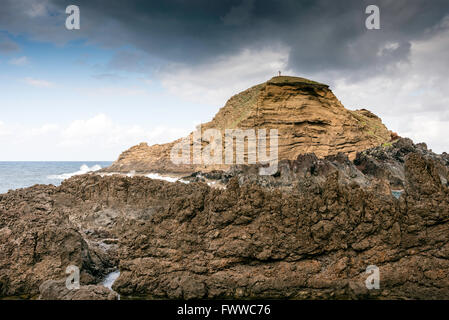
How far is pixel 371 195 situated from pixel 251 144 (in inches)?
1402

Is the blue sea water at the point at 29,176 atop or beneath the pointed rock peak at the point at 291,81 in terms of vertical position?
beneath

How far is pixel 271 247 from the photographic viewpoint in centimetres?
777

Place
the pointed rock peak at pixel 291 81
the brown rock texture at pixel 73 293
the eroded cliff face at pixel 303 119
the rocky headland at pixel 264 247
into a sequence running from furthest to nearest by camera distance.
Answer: the eroded cliff face at pixel 303 119 < the pointed rock peak at pixel 291 81 < the rocky headland at pixel 264 247 < the brown rock texture at pixel 73 293

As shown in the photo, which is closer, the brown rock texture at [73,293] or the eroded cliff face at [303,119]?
the brown rock texture at [73,293]

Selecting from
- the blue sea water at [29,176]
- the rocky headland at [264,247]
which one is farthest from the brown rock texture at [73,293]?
the blue sea water at [29,176]

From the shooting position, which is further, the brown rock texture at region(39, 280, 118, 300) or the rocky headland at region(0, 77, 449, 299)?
the rocky headland at region(0, 77, 449, 299)

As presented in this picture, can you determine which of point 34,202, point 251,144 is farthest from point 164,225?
point 251,144

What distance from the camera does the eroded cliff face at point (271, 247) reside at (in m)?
7.42

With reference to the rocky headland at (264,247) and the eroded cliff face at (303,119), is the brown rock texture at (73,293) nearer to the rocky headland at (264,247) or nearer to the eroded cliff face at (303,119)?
the rocky headland at (264,247)

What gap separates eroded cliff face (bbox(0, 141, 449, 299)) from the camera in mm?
7418

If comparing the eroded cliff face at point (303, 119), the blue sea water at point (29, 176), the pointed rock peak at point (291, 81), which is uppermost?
the pointed rock peak at point (291, 81)

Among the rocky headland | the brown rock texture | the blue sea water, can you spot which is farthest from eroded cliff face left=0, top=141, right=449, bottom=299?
the blue sea water

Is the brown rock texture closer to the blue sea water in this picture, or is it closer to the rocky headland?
the rocky headland
